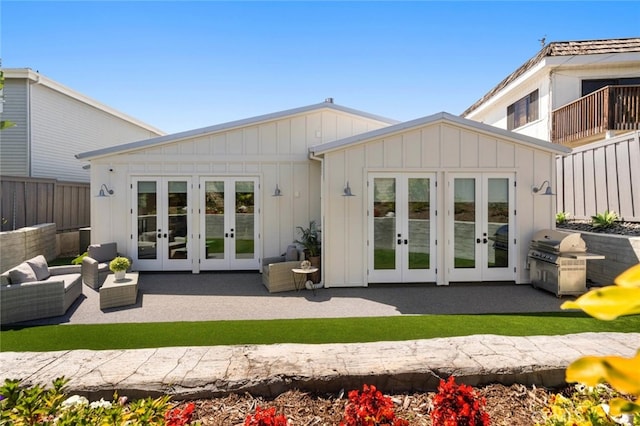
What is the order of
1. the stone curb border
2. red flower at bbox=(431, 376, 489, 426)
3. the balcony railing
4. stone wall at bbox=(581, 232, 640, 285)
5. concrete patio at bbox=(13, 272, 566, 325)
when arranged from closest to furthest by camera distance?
red flower at bbox=(431, 376, 489, 426), the stone curb border, concrete patio at bbox=(13, 272, 566, 325), stone wall at bbox=(581, 232, 640, 285), the balcony railing

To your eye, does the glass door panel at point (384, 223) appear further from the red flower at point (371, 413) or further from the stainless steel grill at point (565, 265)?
the red flower at point (371, 413)

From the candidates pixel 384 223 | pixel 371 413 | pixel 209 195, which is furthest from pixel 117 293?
pixel 371 413

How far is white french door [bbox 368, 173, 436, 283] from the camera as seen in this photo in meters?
7.88

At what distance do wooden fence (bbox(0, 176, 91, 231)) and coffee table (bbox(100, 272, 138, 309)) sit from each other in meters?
5.83

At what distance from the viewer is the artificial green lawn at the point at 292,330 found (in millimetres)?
4688

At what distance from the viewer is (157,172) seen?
9.33m

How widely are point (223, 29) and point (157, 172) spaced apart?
13.7 ft

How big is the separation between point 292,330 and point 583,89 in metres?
13.7

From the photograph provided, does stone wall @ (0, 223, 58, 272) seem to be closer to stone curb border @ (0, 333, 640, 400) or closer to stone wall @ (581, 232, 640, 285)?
stone curb border @ (0, 333, 640, 400)

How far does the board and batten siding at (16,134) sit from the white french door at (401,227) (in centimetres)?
1285

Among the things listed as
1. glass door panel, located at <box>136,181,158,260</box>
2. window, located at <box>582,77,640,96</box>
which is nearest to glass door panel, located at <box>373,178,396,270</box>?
glass door panel, located at <box>136,181,158,260</box>

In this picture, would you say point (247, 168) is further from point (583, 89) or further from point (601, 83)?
point (601, 83)

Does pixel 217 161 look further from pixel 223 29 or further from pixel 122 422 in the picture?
pixel 122 422

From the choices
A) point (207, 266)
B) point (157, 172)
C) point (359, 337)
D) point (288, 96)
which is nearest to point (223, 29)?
point (157, 172)
